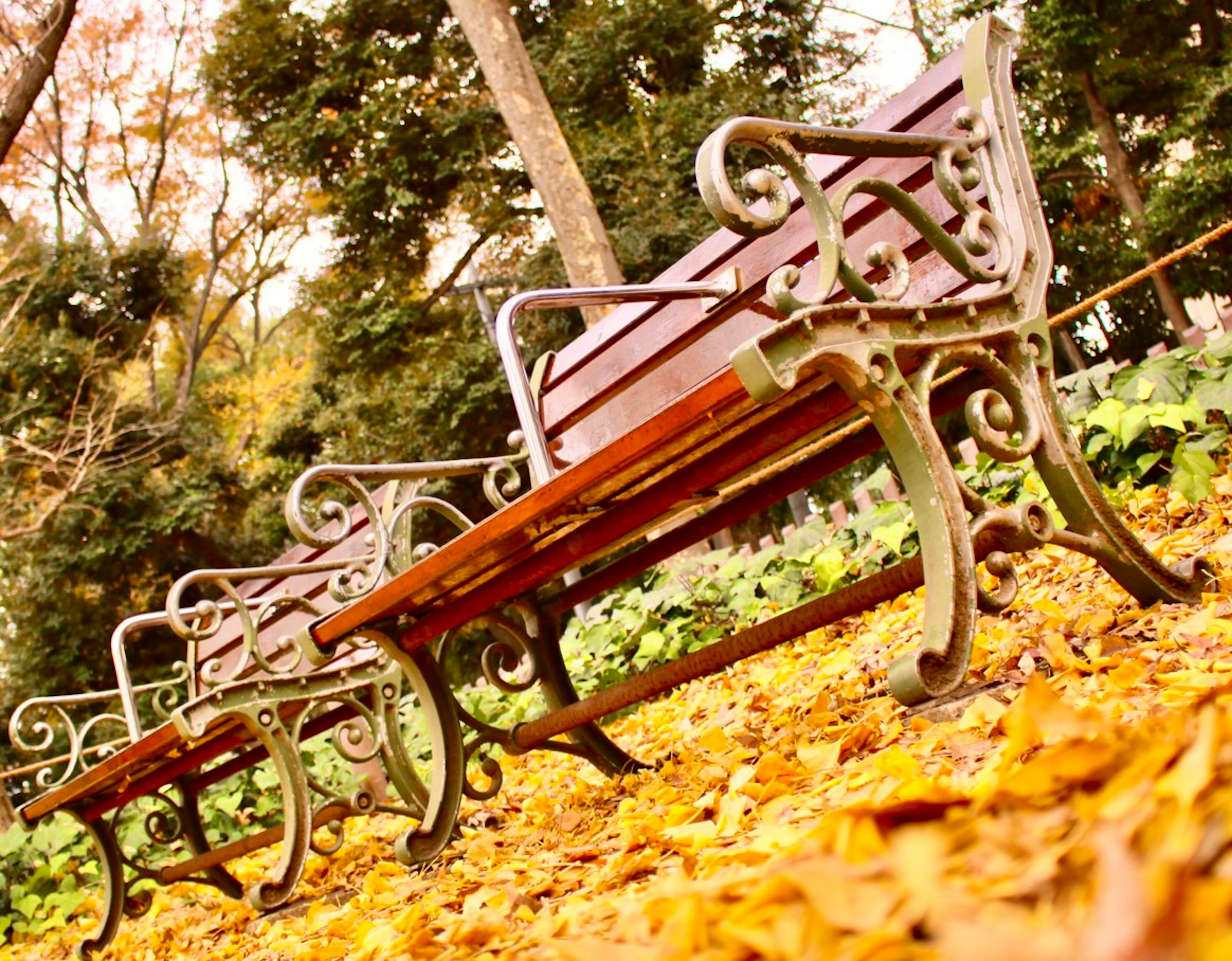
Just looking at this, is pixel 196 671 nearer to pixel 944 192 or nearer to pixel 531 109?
pixel 944 192

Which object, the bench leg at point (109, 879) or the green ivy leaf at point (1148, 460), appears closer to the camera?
the green ivy leaf at point (1148, 460)

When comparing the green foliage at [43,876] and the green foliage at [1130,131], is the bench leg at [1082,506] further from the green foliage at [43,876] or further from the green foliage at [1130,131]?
the green foliage at [1130,131]

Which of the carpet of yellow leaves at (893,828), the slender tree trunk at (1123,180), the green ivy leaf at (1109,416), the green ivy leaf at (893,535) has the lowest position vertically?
the carpet of yellow leaves at (893,828)

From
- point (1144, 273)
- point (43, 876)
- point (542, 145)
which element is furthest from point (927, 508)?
point (542, 145)

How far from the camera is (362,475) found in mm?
2604

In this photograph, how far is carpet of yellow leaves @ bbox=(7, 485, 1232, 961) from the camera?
0.67m

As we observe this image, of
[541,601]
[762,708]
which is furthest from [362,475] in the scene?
[762,708]

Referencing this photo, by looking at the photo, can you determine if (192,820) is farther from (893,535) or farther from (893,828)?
(893,828)

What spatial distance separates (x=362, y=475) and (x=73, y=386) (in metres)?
12.3

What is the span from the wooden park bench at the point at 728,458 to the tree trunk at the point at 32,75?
551cm

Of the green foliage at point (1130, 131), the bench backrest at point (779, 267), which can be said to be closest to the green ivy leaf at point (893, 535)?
the bench backrest at point (779, 267)

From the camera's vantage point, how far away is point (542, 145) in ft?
23.7

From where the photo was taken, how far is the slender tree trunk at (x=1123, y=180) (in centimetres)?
1080

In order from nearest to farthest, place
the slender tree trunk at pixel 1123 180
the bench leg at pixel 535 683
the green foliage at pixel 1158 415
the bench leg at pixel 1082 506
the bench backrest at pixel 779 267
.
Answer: the bench leg at pixel 1082 506 < the bench backrest at pixel 779 267 < the bench leg at pixel 535 683 < the green foliage at pixel 1158 415 < the slender tree trunk at pixel 1123 180
